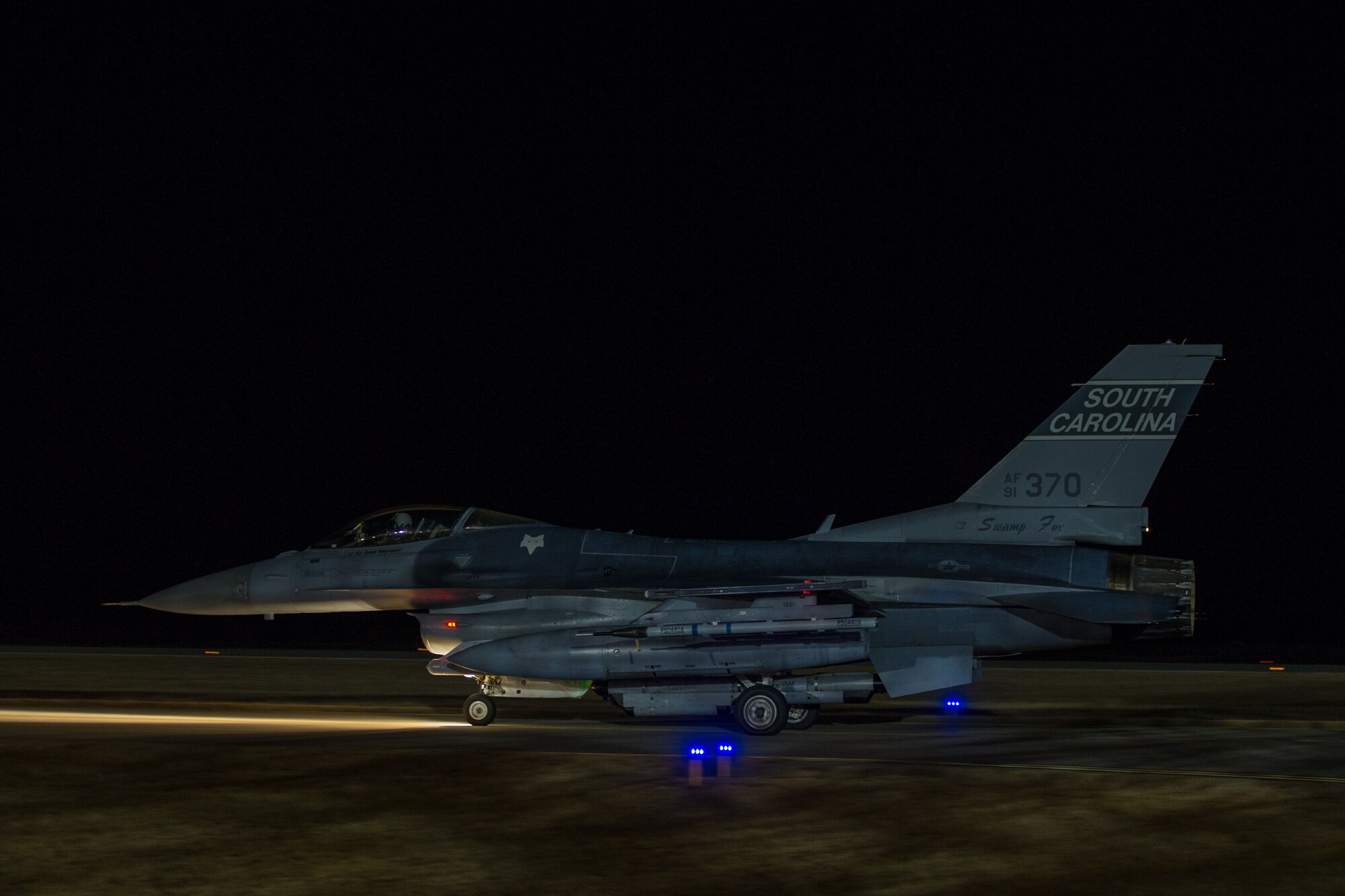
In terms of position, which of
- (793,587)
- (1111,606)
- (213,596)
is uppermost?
(793,587)

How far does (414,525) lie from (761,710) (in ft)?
17.2

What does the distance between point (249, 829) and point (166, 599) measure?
29.9 feet

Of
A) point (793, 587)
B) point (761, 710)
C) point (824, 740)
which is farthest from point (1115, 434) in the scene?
point (761, 710)

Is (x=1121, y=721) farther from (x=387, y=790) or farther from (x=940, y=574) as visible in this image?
(x=387, y=790)

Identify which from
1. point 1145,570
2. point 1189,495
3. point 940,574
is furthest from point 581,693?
point 1189,495

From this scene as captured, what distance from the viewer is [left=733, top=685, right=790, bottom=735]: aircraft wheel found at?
548 inches

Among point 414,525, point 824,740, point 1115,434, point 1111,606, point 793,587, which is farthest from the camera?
point 414,525

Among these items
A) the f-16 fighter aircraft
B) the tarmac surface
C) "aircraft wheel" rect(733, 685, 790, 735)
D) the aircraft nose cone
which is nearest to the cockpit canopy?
the f-16 fighter aircraft

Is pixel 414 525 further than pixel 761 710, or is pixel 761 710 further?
pixel 414 525

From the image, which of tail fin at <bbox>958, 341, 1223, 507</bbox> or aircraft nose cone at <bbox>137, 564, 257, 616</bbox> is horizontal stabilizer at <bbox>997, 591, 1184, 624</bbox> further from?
aircraft nose cone at <bbox>137, 564, 257, 616</bbox>

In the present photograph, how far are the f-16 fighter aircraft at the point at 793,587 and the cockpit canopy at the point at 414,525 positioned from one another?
0.03 metres

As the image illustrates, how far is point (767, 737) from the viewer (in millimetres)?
13703

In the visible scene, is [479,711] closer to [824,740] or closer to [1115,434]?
[824,740]

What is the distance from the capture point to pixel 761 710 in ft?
45.8
